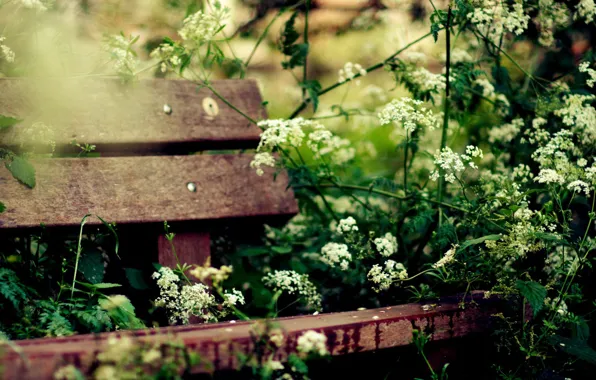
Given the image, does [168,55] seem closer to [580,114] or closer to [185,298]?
[185,298]

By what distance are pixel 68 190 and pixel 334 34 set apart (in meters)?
2.64

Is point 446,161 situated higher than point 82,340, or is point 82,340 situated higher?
point 446,161

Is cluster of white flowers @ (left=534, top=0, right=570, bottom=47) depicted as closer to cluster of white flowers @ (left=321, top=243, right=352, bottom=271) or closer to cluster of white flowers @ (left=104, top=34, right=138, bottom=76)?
cluster of white flowers @ (left=321, top=243, right=352, bottom=271)

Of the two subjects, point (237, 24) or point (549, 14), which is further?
point (237, 24)

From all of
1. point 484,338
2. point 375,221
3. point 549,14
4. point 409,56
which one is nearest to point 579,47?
point 549,14

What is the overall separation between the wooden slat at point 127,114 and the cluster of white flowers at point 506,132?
103cm

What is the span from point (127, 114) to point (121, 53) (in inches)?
8.9

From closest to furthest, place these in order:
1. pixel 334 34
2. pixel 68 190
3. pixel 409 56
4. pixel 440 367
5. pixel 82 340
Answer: pixel 82 340 < pixel 440 367 < pixel 68 190 < pixel 409 56 < pixel 334 34

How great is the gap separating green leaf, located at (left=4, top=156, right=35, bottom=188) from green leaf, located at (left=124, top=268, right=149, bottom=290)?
42 cm

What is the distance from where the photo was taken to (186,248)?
187 cm

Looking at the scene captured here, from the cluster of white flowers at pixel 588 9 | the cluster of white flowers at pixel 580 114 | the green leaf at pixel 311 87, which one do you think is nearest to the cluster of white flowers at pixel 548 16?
the cluster of white flowers at pixel 588 9

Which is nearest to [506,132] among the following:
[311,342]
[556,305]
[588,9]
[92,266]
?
[588,9]

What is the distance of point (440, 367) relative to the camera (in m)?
1.48

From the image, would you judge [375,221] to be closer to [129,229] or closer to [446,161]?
[446,161]
